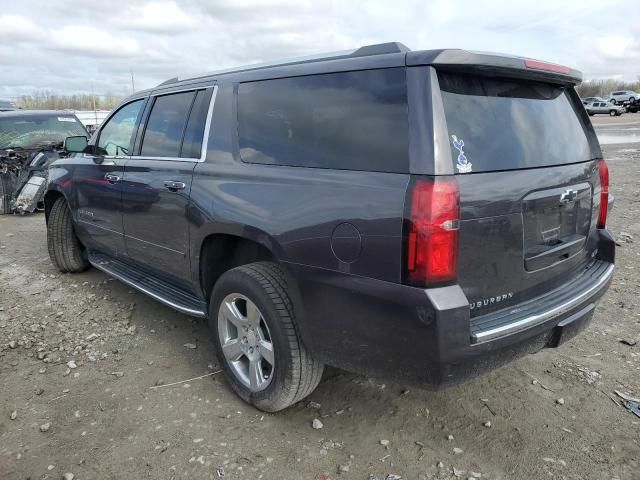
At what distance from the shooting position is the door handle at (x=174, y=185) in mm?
3337

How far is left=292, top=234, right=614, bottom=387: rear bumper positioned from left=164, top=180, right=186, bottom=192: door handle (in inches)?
47.9

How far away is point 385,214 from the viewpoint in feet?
7.20

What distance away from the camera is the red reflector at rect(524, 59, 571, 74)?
8.26ft

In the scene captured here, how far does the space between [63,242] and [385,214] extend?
4339 millimetres

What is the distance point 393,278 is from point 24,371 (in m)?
2.78

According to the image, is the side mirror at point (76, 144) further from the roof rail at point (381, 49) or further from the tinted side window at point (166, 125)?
the roof rail at point (381, 49)

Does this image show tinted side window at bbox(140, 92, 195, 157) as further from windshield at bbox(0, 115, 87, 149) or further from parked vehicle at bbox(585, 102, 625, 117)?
parked vehicle at bbox(585, 102, 625, 117)

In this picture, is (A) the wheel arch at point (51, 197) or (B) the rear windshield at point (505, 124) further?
(A) the wheel arch at point (51, 197)

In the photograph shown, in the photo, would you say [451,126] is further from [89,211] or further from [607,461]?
[89,211]

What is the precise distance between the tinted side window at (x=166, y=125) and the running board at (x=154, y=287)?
3.23ft

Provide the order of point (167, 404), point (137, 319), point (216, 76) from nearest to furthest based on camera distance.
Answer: point (167, 404) < point (216, 76) < point (137, 319)

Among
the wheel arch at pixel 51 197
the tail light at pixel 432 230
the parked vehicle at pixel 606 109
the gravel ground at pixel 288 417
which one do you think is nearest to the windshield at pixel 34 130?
the wheel arch at pixel 51 197

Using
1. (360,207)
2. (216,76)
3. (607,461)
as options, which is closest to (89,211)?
(216,76)

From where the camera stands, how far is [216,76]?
11.2 feet
